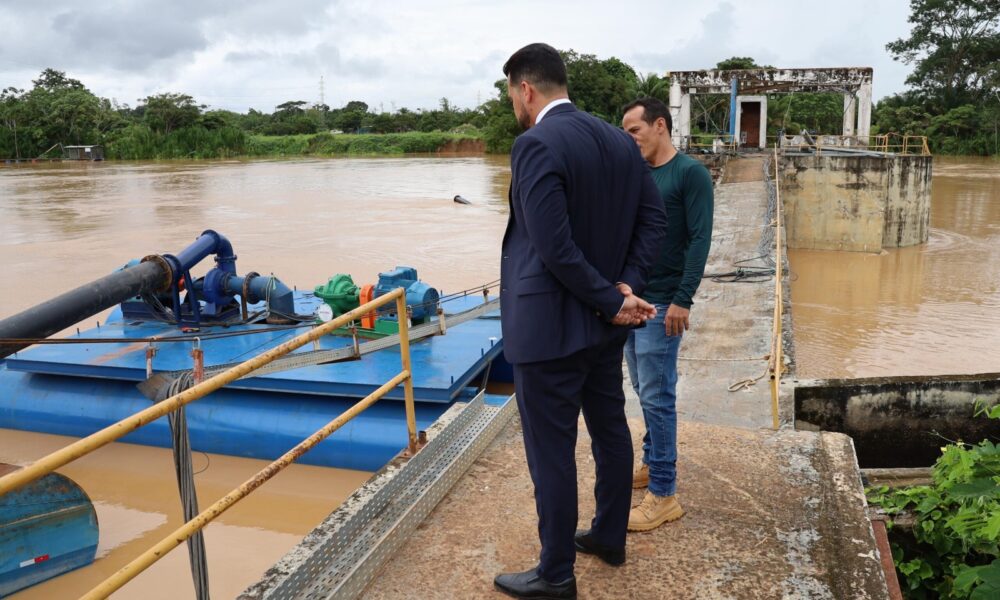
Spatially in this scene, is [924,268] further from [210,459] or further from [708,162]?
[210,459]

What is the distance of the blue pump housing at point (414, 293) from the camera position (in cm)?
792

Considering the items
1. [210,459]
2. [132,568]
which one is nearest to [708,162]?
[210,459]

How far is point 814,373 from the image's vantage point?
9805 mm

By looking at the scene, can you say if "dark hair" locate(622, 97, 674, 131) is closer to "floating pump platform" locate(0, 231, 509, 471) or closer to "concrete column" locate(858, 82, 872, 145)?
"floating pump platform" locate(0, 231, 509, 471)

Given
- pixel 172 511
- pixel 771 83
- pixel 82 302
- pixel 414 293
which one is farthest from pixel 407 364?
pixel 771 83

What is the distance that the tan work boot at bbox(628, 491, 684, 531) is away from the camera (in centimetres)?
276

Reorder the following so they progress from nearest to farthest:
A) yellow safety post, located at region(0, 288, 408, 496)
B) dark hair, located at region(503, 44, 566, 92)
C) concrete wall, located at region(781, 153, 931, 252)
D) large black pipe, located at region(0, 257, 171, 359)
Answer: yellow safety post, located at region(0, 288, 408, 496)
dark hair, located at region(503, 44, 566, 92)
large black pipe, located at region(0, 257, 171, 359)
concrete wall, located at region(781, 153, 931, 252)

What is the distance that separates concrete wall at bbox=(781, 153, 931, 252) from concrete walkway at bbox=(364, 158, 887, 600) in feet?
50.9

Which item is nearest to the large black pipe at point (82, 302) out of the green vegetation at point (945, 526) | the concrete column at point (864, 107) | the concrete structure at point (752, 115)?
the green vegetation at point (945, 526)

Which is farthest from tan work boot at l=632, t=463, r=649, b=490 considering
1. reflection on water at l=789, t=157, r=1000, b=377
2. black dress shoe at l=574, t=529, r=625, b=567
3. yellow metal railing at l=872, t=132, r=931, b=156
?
yellow metal railing at l=872, t=132, r=931, b=156

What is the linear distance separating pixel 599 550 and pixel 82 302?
663 centimetres

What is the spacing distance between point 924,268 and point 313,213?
19.1m

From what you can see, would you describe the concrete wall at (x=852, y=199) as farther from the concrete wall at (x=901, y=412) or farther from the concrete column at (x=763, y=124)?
the concrete wall at (x=901, y=412)

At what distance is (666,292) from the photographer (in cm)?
301
